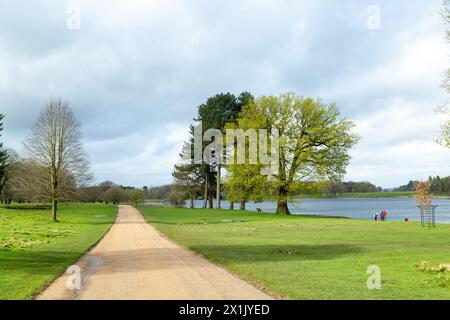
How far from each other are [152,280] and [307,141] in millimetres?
45642

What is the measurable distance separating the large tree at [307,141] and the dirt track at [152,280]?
124 ft

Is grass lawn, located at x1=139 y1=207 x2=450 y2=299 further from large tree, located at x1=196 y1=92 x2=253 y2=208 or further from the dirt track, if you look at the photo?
large tree, located at x1=196 y1=92 x2=253 y2=208

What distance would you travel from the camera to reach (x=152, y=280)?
13336 millimetres

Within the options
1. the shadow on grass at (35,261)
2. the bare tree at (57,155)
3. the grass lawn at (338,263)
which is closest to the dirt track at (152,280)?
the shadow on grass at (35,261)

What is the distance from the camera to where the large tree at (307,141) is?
186 feet

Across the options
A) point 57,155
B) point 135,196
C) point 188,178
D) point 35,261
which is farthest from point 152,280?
point 135,196

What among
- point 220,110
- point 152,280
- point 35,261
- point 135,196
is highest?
point 220,110

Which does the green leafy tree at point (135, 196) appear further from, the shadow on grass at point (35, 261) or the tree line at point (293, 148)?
the shadow on grass at point (35, 261)

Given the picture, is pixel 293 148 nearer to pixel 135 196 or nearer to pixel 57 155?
pixel 57 155

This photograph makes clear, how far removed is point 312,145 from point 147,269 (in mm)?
44283

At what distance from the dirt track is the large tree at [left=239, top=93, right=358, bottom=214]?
37.9 m

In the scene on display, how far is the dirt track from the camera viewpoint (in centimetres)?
1130

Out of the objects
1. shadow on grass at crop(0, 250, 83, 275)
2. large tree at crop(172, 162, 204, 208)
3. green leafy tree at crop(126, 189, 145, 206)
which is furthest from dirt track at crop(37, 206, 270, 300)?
green leafy tree at crop(126, 189, 145, 206)

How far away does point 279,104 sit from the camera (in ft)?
194
